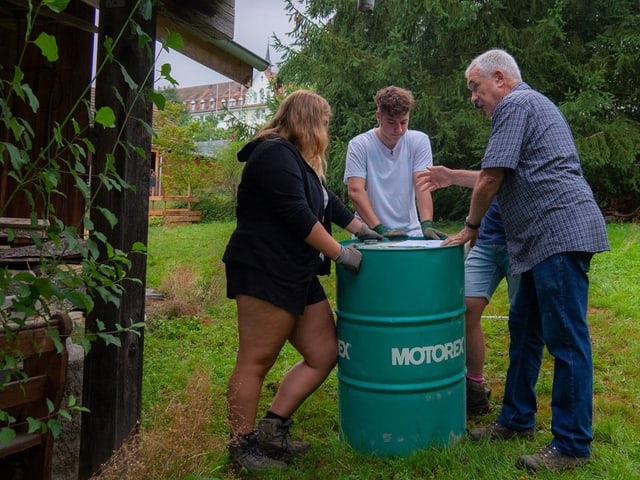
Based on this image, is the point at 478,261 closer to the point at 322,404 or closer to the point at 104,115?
the point at 322,404

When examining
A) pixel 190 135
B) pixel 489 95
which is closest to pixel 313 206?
pixel 489 95

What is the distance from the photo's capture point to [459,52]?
12.6 meters

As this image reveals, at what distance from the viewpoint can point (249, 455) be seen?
292cm

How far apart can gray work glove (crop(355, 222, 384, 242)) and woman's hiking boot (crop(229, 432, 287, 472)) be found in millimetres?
1118

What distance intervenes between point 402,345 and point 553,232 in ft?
2.60

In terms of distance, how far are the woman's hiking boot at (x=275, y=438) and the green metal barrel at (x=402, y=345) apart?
0.98ft

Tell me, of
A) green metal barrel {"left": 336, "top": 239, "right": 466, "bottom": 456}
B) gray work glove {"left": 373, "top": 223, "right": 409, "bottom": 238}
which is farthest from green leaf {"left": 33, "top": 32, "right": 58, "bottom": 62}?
gray work glove {"left": 373, "top": 223, "right": 409, "bottom": 238}

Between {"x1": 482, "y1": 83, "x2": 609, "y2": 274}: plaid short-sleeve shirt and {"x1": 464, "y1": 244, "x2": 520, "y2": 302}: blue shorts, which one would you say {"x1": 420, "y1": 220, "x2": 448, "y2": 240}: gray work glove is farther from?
{"x1": 482, "y1": 83, "x2": 609, "y2": 274}: plaid short-sleeve shirt

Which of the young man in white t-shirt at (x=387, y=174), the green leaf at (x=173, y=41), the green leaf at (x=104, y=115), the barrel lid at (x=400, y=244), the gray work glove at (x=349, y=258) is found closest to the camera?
the green leaf at (x=104, y=115)

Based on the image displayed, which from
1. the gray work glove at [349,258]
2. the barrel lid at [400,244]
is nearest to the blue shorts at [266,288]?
the gray work glove at [349,258]

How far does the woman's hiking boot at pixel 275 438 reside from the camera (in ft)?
9.77

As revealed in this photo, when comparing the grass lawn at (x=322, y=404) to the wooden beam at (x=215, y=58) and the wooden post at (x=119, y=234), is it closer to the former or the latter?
the wooden post at (x=119, y=234)

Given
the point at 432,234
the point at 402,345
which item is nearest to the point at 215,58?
the point at 432,234

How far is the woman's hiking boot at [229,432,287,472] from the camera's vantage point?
2.90m
